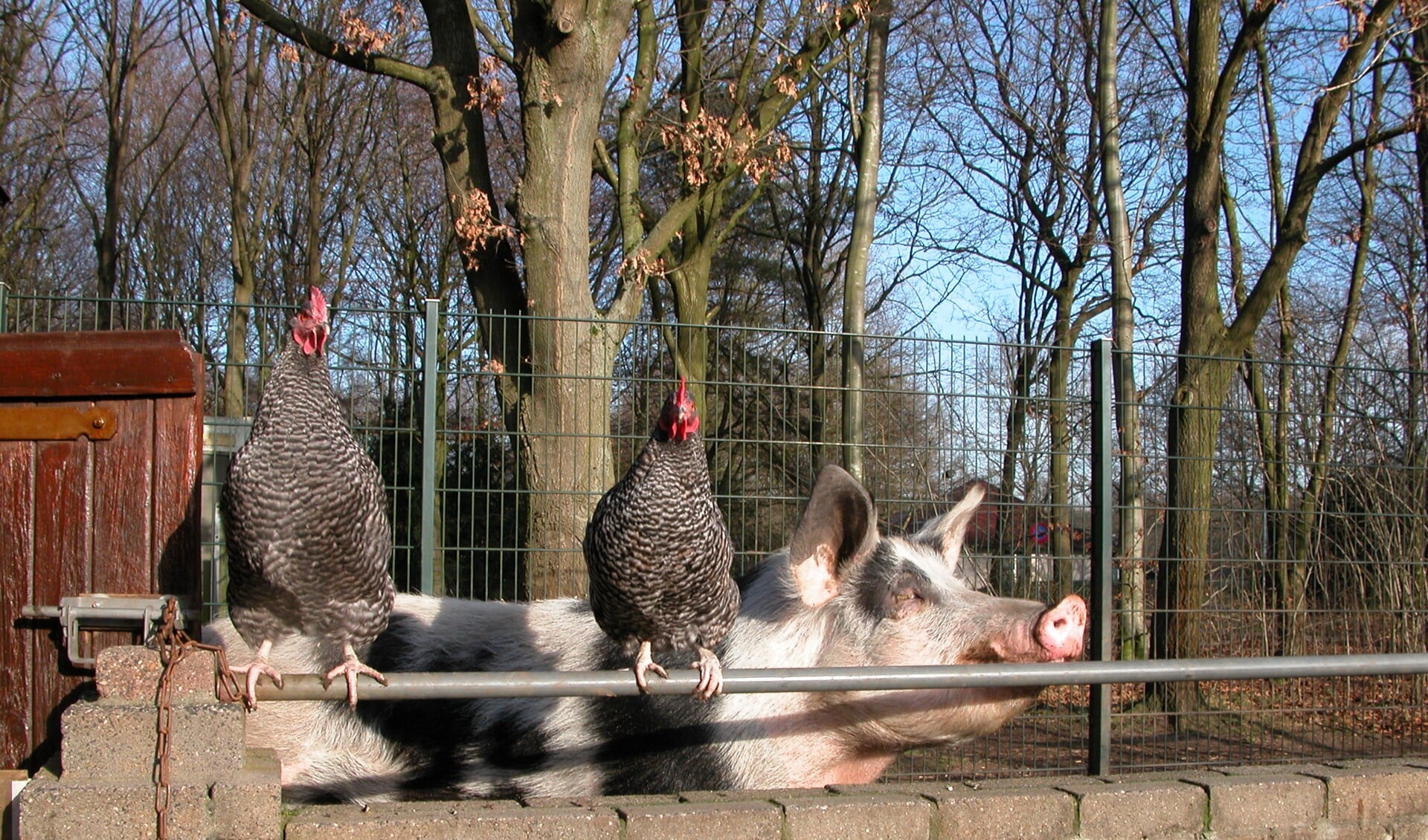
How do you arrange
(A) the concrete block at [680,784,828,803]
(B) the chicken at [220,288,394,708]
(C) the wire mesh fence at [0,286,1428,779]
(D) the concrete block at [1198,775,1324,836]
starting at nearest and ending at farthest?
(B) the chicken at [220,288,394,708] → (A) the concrete block at [680,784,828,803] → (D) the concrete block at [1198,775,1324,836] → (C) the wire mesh fence at [0,286,1428,779]

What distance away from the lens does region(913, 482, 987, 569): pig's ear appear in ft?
12.4

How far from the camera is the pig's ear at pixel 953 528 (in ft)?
12.4

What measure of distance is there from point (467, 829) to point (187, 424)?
1184 mm

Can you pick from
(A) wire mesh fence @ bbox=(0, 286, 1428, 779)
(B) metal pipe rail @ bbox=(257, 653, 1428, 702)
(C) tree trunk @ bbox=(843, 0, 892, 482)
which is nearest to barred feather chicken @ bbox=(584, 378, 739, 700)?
(B) metal pipe rail @ bbox=(257, 653, 1428, 702)

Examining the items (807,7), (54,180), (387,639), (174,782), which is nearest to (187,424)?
(174,782)

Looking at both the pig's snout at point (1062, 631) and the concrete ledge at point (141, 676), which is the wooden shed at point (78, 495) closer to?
the concrete ledge at point (141, 676)

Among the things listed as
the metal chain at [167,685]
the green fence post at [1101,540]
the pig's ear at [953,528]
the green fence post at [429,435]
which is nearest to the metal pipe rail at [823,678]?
the metal chain at [167,685]

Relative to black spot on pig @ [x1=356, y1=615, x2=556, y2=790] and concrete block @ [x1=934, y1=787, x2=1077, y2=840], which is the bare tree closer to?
concrete block @ [x1=934, y1=787, x2=1077, y2=840]

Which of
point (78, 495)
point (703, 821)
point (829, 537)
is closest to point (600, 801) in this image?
point (703, 821)

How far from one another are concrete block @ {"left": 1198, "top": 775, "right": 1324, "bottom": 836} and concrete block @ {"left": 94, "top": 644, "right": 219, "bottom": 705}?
263 centimetres

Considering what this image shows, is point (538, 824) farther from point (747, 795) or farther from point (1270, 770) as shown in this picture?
point (1270, 770)

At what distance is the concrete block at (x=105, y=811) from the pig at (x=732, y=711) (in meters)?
0.86

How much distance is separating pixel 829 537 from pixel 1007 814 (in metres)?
0.98

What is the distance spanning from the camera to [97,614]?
2.54 m
